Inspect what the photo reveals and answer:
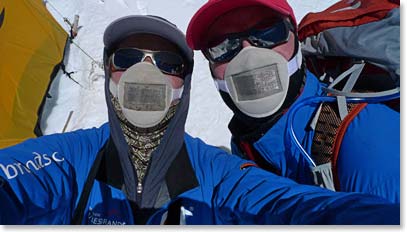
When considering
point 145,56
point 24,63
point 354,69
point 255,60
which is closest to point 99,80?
point 24,63

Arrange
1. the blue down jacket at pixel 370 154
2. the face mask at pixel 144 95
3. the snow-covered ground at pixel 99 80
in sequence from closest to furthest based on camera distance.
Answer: the blue down jacket at pixel 370 154 < the face mask at pixel 144 95 < the snow-covered ground at pixel 99 80

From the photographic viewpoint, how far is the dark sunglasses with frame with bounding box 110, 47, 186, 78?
0.77 metres

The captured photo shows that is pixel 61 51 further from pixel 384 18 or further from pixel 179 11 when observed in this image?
pixel 384 18

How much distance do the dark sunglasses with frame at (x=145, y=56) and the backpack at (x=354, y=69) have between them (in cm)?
27

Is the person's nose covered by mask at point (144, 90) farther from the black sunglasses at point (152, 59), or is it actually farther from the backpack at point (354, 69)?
the backpack at point (354, 69)

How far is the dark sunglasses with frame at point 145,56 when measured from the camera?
0.77 m

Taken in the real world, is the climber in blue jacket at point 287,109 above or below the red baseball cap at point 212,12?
below

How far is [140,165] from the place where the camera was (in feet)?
2.52

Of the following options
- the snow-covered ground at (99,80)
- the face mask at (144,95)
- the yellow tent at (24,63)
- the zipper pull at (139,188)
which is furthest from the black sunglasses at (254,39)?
the yellow tent at (24,63)

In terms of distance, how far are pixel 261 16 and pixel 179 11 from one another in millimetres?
600

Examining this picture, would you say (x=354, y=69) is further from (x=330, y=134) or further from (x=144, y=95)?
(x=144, y=95)

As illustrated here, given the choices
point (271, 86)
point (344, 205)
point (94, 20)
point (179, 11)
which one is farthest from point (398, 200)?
point (94, 20)

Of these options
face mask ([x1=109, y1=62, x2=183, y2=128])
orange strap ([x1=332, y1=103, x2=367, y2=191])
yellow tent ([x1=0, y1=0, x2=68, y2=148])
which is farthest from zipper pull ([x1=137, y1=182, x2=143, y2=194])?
yellow tent ([x1=0, y1=0, x2=68, y2=148])

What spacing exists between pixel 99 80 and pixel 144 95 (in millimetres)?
837
